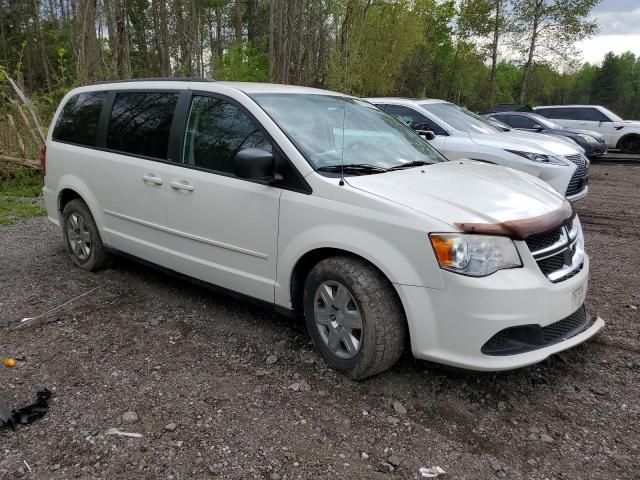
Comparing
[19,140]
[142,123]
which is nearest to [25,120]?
[19,140]

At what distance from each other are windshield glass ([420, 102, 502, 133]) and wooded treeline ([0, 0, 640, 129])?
7145mm

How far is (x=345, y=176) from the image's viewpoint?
Answer: 10.7 ft

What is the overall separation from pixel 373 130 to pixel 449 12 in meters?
38.0

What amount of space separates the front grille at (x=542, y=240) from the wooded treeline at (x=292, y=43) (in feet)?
34.1

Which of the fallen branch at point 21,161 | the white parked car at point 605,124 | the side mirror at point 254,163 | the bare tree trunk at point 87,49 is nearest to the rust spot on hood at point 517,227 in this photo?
A: the side mirror at point 254,163

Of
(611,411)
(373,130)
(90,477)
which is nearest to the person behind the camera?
(90,477)

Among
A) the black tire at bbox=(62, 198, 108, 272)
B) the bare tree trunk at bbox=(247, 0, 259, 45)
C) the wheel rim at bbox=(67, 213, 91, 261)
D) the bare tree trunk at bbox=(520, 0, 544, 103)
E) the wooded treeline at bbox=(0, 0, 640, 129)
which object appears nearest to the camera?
the black tire at bbox=(62, 198, 108, 272)

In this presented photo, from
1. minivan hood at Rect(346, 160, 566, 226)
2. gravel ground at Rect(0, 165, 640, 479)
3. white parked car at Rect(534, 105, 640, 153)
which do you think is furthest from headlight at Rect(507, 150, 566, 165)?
white parked car at Rect(534, 105, 640, 153)

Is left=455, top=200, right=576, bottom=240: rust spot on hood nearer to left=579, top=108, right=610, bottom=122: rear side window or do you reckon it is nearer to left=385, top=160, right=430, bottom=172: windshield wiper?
left=385, top=160, right=430, bottom=172: windshield wiper

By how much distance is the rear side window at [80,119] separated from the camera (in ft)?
15.9

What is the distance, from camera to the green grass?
307 inches

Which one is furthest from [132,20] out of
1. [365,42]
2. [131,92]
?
[131,92]

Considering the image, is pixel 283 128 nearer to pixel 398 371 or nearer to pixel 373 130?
pixel 373 130

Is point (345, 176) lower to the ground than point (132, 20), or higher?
lower
